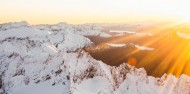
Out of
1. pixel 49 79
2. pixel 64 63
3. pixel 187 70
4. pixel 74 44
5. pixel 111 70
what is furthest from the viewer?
pixel 74 44

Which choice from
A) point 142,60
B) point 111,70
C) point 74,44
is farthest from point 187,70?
point 74,44

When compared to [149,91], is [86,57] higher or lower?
higher

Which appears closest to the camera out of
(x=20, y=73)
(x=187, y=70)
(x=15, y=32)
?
(x=20, y=73)

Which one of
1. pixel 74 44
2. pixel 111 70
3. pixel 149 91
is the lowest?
Result: pixel 74 44

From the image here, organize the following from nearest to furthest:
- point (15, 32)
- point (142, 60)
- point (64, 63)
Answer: point (64, 63)
point (142, 60)
point (15, 32)

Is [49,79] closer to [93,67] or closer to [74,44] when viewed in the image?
[93,67]

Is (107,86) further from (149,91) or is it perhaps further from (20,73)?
(20,73)

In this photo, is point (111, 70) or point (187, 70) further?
point (187, 70)

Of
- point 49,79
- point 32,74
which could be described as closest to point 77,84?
point 49,79

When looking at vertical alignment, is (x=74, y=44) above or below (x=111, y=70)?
below
